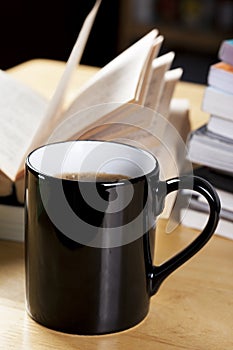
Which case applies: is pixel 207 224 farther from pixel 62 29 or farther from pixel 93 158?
pixel 62 29

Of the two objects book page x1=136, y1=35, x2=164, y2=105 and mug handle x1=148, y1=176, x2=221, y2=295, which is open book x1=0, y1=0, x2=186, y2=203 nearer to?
book page x1=136, y1=35, x2=164, y2=105

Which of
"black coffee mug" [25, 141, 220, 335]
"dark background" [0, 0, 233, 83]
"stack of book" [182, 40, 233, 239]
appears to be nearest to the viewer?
"black coffee mug" [25, 141, 220, 335]

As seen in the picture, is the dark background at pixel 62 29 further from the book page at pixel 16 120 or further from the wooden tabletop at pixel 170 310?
the wooden tabletop at pixel 170 310

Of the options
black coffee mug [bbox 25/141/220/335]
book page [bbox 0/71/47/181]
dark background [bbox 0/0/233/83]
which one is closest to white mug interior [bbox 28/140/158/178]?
black coffee mug [bbox 25/141/220/335]

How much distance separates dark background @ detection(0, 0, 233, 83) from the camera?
3039 mm

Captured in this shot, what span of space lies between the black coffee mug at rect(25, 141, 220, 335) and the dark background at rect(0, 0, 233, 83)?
7.87 feet

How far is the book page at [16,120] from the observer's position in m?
0.83

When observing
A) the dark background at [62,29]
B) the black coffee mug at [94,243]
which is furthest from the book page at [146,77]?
the dark background at [62,29]

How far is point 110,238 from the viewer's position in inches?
24.7

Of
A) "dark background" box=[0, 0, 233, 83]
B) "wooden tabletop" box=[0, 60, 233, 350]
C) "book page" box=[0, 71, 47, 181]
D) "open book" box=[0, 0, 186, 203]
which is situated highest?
"open book" box=[0, 0, 186, 203]

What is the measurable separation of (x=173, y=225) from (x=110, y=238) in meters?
0.24

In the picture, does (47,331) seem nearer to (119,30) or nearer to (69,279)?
(69,279)

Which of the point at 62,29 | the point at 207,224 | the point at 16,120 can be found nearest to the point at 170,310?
the point at 207,224

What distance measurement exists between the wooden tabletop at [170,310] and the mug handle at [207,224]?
0.04m
